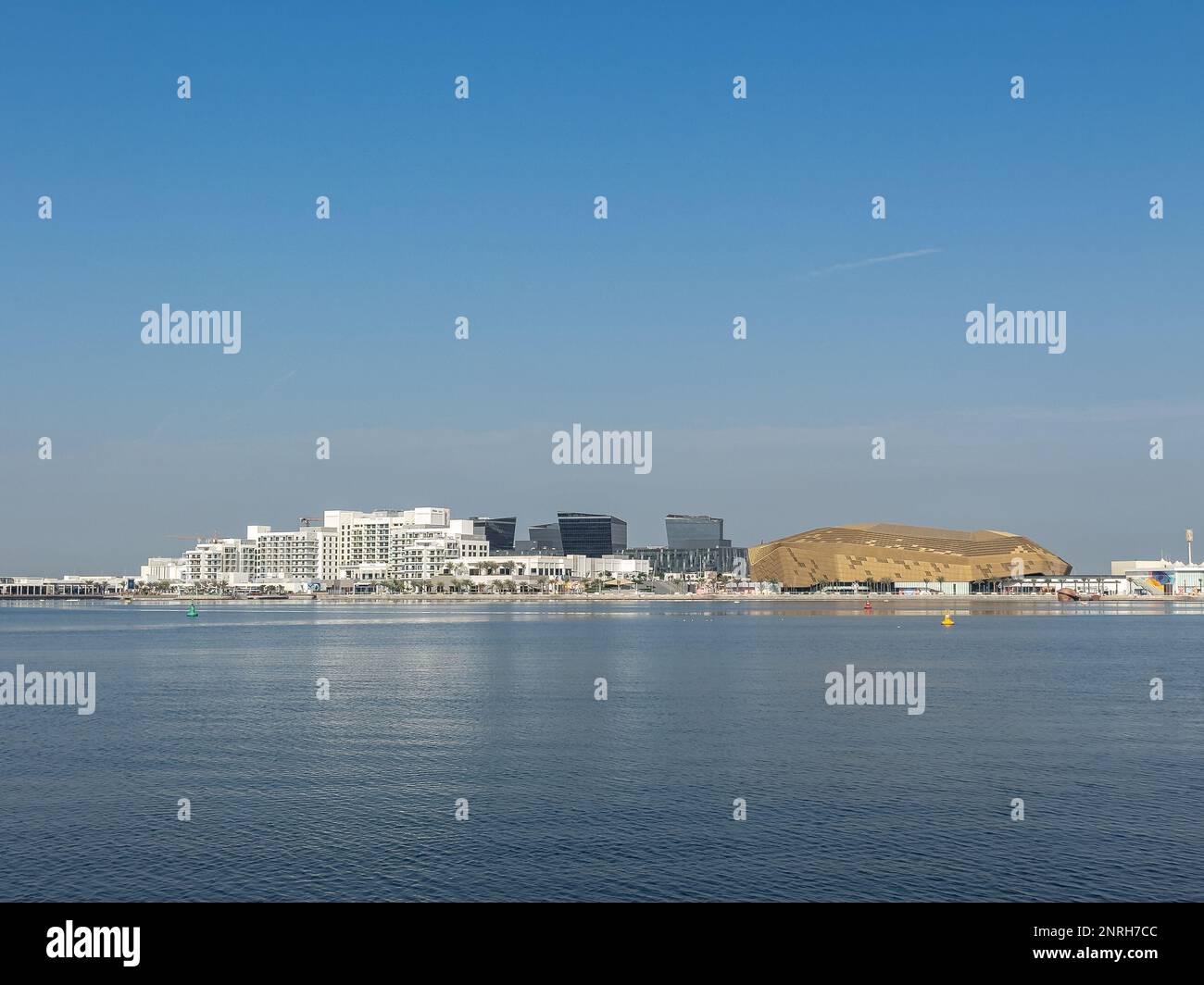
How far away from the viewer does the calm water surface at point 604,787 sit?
2798 centimetres

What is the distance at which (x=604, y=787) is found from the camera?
38.2 meters

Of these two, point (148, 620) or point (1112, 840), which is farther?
point (148, 620)

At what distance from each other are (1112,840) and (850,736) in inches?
750

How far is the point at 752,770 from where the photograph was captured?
136 feet

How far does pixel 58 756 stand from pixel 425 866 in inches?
945

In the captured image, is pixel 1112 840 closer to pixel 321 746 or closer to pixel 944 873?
pixel 944 873

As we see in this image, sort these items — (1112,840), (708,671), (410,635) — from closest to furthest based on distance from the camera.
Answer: (1112,840)
(708,671)
(410,635)

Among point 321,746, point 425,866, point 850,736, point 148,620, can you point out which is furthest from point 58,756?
point 148,620

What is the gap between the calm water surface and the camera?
27984 millimetres
